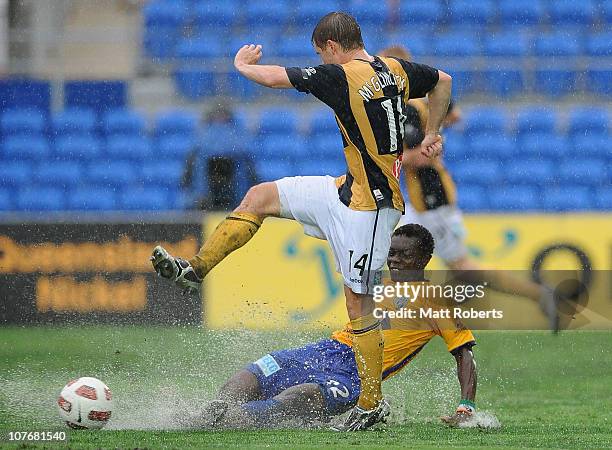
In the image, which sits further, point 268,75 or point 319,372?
point 319,372

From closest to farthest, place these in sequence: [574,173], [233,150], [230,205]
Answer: [230,205], [233,150], [574,173]

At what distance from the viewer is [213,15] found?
587 inches

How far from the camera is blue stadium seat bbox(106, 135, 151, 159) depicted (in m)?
14.0

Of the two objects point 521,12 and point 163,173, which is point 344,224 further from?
point 521,12

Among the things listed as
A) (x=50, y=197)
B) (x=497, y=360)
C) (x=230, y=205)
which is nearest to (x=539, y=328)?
(x=497, y=360)

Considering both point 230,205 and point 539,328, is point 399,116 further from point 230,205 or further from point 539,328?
point 230,205

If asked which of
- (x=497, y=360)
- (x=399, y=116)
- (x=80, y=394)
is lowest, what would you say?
(x=497, y=360)

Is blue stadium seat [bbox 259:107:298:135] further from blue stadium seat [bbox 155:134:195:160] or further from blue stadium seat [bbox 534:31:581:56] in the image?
blue stadium seat [bbox 534:31:581:56]

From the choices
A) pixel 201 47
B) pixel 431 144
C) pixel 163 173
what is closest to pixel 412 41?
pixel 201 47

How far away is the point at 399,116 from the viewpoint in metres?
6.42

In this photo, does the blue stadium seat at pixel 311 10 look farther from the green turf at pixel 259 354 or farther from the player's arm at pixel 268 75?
the player's arm at pixel 268 75

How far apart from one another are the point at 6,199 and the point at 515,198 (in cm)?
566

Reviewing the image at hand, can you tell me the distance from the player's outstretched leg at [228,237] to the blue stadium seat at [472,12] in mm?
9026

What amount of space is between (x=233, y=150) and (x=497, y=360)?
4.49 metres
